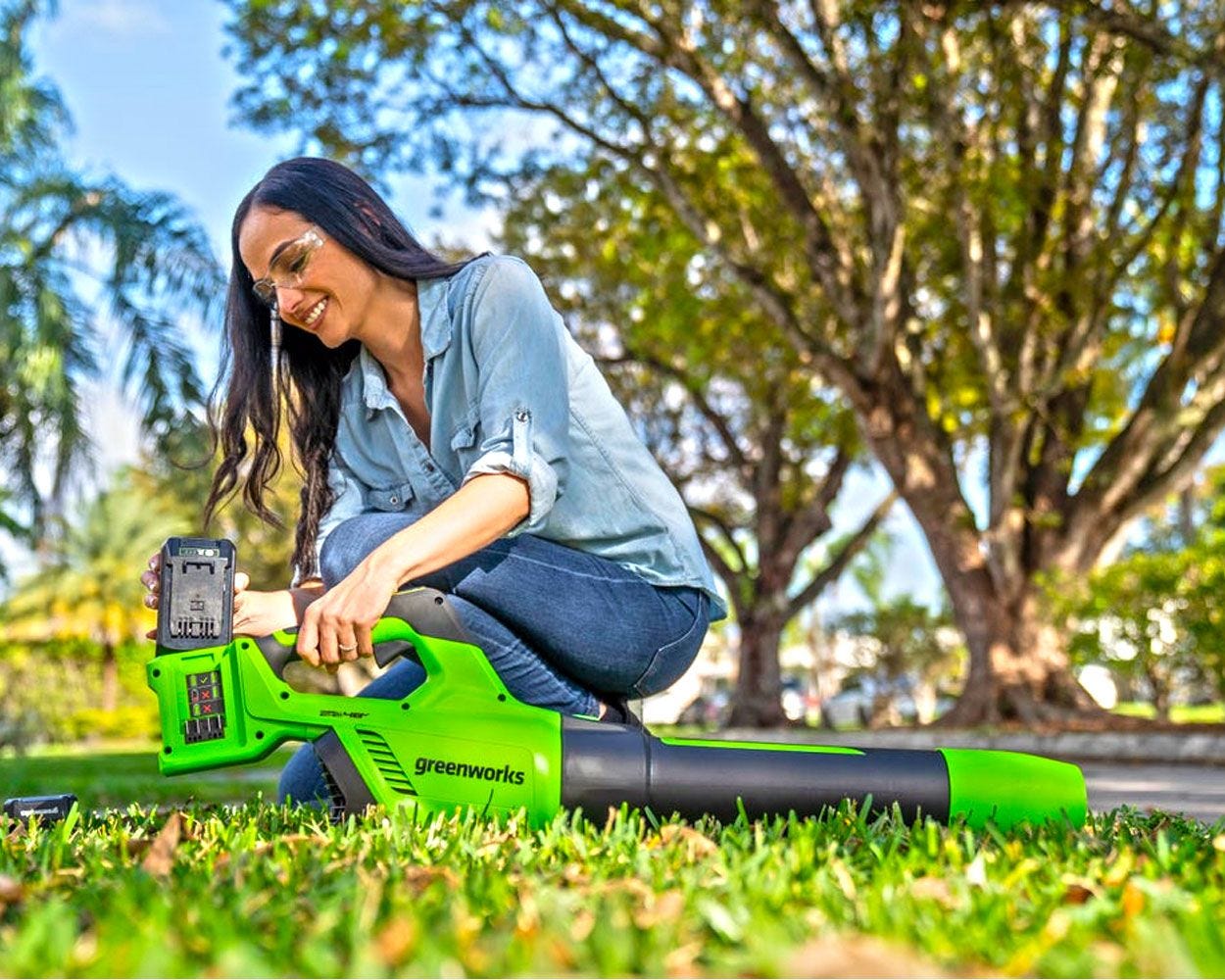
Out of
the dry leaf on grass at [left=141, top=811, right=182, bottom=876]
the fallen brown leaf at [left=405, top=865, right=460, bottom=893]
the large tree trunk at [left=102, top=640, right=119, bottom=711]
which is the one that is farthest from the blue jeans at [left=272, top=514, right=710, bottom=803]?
the large tree trunk at [left=102, top=640, right=119, bottom=711]

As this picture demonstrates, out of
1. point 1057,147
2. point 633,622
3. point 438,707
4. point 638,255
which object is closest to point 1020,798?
point 633,622

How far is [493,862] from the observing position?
2.07m

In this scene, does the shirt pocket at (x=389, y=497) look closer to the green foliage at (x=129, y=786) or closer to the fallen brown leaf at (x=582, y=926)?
the green foliage at (x=129, y=786)

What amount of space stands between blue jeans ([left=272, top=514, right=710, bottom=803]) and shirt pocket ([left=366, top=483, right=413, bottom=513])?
0.58 feet

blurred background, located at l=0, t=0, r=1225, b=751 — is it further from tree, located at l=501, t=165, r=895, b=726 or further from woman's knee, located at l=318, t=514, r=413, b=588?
woman's knee, located at l=318, t=514, r=413, b=588

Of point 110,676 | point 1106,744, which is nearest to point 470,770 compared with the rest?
point 1106,744

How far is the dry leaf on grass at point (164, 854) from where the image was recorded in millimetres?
2011

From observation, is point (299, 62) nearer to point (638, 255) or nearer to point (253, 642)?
point (638, 255)

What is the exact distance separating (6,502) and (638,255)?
8.41 metres

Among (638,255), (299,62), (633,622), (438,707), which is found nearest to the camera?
(438,707)

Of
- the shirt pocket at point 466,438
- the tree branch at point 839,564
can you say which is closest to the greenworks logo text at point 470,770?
the shirt pocket at point 466,438

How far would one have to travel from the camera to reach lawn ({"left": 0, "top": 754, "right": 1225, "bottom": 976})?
134cm

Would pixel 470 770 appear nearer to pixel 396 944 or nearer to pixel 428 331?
pixel 428 331

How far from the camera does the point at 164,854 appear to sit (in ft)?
6.91
